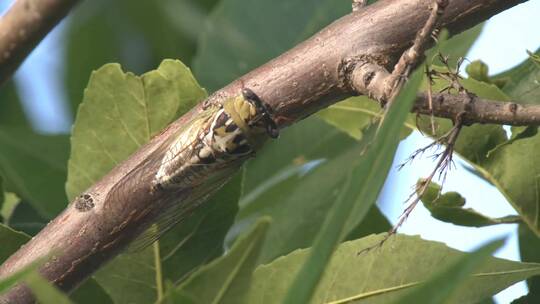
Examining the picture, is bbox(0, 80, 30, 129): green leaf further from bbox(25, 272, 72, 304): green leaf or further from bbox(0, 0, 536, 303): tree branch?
bbox(25, 272, 72, 304): green leaf

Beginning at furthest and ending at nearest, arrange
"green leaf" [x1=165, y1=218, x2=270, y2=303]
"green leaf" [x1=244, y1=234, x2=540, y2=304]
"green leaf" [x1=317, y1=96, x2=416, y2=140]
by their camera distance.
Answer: "green leaf" [x1=317, y1=96, x2=416, y2=140] → "green leaf" [x1=244, y1=234, x2=540, y2=304] → "green leaf" [x1=165, y1=218, x2=270, y2=303]

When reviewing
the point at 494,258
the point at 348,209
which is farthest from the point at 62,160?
the point at 348,209

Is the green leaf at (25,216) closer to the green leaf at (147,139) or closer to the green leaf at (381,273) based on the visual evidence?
the green leaf at (147,139)

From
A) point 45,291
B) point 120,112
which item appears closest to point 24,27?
point 120,112

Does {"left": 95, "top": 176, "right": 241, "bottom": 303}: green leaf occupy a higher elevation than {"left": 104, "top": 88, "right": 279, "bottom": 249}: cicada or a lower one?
lower

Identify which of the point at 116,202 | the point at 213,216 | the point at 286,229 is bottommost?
the point at 286,229

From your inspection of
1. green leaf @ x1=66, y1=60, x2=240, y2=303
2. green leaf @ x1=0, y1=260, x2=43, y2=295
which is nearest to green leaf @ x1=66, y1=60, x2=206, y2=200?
green leaf @ x1=66, y1=60, x2=240, y2=303

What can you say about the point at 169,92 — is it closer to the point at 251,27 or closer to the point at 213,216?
the point at 213,216

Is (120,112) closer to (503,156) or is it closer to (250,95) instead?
(250,95)
